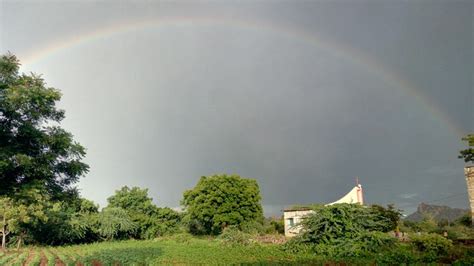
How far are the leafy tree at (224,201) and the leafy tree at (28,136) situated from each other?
29.1m

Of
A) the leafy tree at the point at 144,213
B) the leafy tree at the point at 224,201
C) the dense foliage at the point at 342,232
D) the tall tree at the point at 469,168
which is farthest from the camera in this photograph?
the leafy tree at the point at 144,213

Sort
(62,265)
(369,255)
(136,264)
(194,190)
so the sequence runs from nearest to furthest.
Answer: (369,255) → (136,264) → (62,265) → (194,190)

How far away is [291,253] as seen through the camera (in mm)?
18688

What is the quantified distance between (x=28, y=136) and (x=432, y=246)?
16563mm

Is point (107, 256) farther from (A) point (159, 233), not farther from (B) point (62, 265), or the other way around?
(A) point (159, 233)

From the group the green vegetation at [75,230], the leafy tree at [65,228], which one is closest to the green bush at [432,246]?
the green vegetation at [75,230]

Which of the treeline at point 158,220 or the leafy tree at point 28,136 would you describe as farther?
the treeline at point 158,220

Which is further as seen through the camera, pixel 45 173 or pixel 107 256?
pixel 107 256

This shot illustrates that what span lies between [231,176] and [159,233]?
13046 mm

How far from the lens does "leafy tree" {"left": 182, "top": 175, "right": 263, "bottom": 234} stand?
41500mm

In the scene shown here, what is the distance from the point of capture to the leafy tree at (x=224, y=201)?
41.5m

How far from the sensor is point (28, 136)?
12133 millimetres

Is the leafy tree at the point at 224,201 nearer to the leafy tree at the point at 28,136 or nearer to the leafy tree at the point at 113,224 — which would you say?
the leafy tree at the point at 113,224

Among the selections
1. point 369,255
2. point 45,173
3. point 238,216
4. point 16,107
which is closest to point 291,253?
point 369,255
